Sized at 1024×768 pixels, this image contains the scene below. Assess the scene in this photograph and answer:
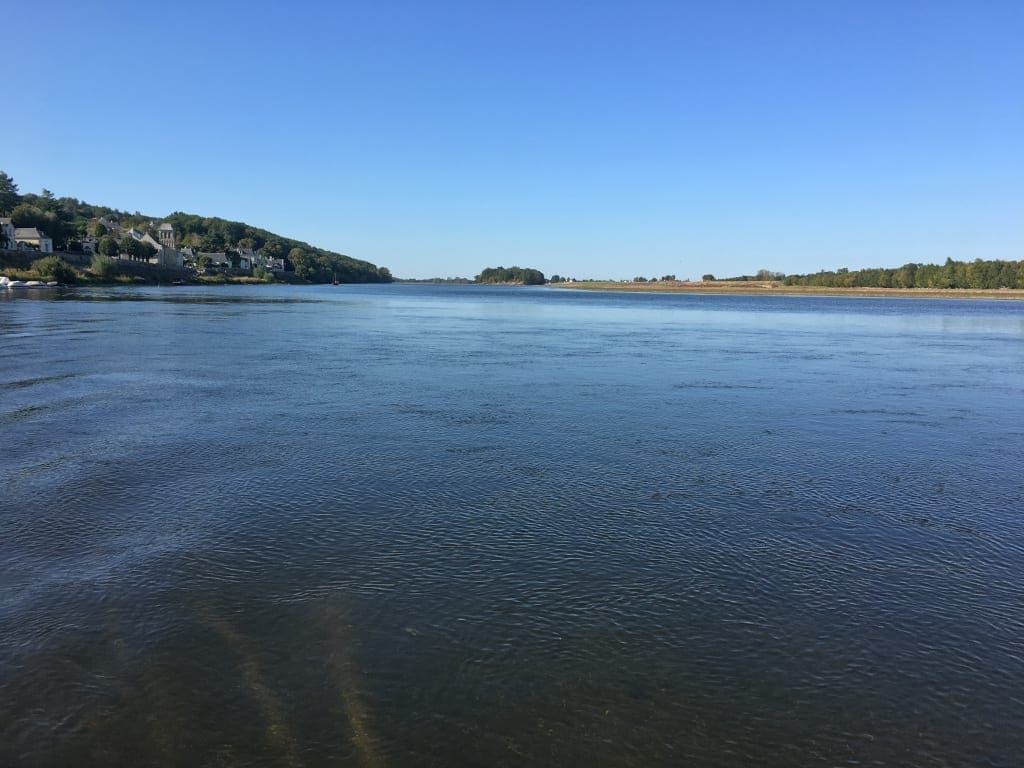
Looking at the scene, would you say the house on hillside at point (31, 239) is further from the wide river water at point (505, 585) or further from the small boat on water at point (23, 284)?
the wide river water at point (505, 585)

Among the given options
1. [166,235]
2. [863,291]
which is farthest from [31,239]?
[863,291]

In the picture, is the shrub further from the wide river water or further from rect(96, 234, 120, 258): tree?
the wide river water

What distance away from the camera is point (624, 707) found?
5.04 meters

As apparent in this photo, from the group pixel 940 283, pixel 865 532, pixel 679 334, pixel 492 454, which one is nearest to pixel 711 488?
pixel 865 532

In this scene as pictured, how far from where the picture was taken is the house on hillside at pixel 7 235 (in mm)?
→ 96375

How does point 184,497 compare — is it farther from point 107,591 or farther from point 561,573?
point 561,573

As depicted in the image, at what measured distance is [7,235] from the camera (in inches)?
3880

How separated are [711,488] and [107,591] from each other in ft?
26.6

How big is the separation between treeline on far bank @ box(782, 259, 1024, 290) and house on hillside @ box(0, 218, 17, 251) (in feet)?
574

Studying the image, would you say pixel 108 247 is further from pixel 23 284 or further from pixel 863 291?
pixel 863 291

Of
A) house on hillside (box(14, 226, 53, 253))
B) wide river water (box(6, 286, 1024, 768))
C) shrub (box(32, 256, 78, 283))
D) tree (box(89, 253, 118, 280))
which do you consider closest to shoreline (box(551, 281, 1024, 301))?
tree (box(89, 253, 118, 280))

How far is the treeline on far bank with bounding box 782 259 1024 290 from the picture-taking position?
13612 cm

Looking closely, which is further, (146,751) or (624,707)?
(624,707)

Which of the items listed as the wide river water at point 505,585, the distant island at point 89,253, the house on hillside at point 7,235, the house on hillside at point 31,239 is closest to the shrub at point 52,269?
the distant island at point 89,253
